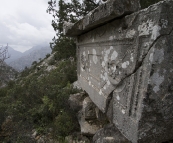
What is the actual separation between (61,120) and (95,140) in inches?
68.2

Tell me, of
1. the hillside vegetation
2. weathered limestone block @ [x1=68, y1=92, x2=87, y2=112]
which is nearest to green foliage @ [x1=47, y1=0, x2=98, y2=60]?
the hillside vegetation

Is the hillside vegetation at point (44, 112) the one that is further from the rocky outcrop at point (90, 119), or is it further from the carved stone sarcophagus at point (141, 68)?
the carved stone sarcophagus at point (141, 68)

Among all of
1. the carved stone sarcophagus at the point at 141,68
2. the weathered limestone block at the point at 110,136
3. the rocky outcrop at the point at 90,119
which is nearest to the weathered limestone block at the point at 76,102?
the rocky outcrop at the point at 90,119

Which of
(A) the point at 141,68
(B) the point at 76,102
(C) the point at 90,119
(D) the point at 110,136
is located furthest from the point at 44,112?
(A) the point at 141,68

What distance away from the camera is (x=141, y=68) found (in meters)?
1.97

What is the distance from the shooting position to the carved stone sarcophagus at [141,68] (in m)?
1.78

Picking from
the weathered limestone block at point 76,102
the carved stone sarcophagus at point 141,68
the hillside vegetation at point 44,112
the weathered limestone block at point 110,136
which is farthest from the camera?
the weathered limestone block at point 76,102

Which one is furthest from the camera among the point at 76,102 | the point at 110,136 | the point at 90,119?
the point at 76,102

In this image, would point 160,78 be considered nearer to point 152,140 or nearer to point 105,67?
point 152,140

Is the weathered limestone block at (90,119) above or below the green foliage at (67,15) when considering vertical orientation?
below

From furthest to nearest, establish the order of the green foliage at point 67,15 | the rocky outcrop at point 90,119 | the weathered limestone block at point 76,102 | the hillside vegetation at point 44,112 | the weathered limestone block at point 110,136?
the green foliage at point 67,15 < the weathered limestone block at point 76,102 < the hillside vegetation at point 44,112 < the rocky outcrop at point 90,119 < the weathered limestone block at point 110,136

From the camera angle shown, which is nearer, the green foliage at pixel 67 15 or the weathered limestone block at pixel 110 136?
the weathered limestone block at pixel 110 136

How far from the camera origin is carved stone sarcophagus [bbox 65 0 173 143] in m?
1.78

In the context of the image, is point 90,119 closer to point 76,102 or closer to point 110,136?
point 76,102
